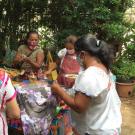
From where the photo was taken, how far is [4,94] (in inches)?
96.4

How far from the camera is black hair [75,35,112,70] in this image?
2.68 metres

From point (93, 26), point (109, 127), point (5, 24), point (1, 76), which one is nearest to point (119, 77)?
point (93, 26)

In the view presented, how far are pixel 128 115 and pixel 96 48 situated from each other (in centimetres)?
396

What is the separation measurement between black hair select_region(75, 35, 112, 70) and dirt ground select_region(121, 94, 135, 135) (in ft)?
10.3

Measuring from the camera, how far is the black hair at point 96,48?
2684mm

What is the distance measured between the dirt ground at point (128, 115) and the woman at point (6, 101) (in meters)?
3.36

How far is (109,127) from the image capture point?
109 inches

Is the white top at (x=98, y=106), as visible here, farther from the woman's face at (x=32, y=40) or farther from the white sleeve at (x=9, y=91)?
the woman's face at (x=32, y=40)

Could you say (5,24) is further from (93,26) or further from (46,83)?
(46,83)

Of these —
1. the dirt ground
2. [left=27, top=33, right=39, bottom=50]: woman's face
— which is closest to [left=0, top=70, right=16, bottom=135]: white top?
[left=27, top=33, right=39, bottom=50]: woman's face

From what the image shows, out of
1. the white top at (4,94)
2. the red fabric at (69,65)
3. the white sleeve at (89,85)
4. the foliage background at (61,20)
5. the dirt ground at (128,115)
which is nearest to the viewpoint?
the white top at (4,94)

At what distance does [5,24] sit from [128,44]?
253 cm

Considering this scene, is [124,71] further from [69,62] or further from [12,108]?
[12,108]

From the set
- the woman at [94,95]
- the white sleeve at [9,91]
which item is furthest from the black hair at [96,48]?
the white sleeve at [9,91]
